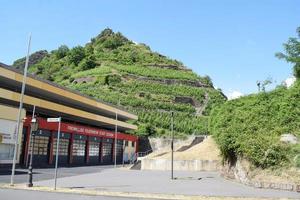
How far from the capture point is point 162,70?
128 metres

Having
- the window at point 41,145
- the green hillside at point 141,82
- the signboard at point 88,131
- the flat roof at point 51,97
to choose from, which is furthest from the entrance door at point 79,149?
the green hillside at point 141,82

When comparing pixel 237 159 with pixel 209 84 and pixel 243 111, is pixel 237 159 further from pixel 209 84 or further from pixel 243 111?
pixel 209 84

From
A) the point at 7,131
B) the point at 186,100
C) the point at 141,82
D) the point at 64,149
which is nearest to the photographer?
the point at 7,131

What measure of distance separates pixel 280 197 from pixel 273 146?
727 cm

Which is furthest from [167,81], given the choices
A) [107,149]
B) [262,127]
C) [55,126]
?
[262,127]

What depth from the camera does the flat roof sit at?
4791 cm

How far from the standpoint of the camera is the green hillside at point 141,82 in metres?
93.6

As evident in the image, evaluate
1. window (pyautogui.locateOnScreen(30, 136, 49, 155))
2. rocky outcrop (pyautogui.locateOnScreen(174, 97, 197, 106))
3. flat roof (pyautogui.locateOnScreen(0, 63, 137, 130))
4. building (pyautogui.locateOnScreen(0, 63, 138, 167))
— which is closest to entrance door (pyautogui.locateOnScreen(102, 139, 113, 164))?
building (pyautogui.locateOnScreen(0, 63, 138, 167))

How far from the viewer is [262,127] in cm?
3027

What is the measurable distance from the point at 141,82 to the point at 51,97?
51707 mm

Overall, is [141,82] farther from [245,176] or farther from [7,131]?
[245,176]

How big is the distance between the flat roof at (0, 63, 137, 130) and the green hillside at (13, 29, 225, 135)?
16.0 metres

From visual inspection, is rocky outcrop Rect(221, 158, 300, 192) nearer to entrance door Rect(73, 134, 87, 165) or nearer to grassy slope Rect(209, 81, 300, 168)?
grassy slope Rect(209, 81, 300, 168)

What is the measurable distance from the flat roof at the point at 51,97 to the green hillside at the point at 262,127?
24993 millimetres
